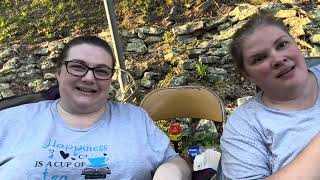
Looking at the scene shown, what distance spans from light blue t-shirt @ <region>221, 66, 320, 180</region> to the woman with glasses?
320mm

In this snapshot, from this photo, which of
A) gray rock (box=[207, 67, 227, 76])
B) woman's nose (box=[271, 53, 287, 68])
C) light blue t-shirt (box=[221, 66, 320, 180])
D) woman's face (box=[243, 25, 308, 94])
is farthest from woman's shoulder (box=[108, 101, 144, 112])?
gray rock (box=[207, 67, 227, 76])

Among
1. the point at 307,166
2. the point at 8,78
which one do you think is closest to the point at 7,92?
the point at 8,78

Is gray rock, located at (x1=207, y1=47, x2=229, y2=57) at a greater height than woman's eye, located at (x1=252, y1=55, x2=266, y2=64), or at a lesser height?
lesser

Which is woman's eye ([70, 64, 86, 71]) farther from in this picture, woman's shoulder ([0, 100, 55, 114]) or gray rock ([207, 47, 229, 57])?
gray rock ([207, 47, 229, 57])

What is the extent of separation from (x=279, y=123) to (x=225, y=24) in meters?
4.26

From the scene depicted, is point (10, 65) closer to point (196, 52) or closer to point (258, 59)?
point (196, 52)

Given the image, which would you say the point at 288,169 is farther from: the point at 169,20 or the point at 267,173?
the point at 169,20

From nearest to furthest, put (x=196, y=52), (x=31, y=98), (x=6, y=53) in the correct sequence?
(x=31, y=98), (x=196, y=52), (x=6, y=53)

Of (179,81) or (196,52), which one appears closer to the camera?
(179,81)

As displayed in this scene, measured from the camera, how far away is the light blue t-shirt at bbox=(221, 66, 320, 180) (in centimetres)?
200

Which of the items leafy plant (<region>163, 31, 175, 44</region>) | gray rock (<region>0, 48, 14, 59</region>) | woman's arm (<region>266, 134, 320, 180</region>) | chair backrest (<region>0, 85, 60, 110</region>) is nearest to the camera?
woman's arm (<region>266, 134, 320, 180</region>)

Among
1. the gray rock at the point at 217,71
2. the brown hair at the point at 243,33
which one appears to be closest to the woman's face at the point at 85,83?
the brown hair at the point at 243,33

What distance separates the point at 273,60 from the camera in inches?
81.7

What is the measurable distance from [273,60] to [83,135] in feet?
Result: 3.62
